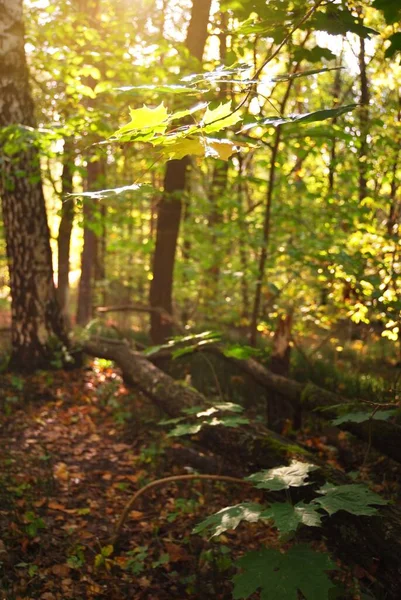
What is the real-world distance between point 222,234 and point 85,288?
509cm

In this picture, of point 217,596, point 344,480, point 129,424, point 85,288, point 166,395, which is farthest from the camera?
point 85,288

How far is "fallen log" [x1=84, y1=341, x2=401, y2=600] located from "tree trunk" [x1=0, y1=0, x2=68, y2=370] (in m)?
1.39

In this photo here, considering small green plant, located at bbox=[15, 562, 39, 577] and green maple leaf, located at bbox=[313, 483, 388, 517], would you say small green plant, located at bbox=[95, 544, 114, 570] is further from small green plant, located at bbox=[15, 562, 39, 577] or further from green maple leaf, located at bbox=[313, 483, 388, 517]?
green maple leaf, located at bbox=[313, 483, 388, 517]

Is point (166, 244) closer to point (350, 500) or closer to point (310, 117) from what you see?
point (350, 500)

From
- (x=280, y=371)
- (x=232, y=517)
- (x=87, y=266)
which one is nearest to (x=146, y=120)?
(x=232, y=517)

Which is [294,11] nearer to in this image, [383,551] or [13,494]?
[383,551]

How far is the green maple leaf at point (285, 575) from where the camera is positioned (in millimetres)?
2258

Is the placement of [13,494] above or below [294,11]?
below

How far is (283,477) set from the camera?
293 cm

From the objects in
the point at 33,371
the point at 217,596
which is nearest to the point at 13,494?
the point at 217,596

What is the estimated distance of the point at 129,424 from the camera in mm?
6586

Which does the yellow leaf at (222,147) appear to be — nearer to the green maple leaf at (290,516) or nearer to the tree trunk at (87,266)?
the green maple leaf at (290,516)

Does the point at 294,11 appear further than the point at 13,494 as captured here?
No

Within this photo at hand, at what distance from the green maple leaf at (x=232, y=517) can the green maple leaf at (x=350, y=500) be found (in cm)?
32
